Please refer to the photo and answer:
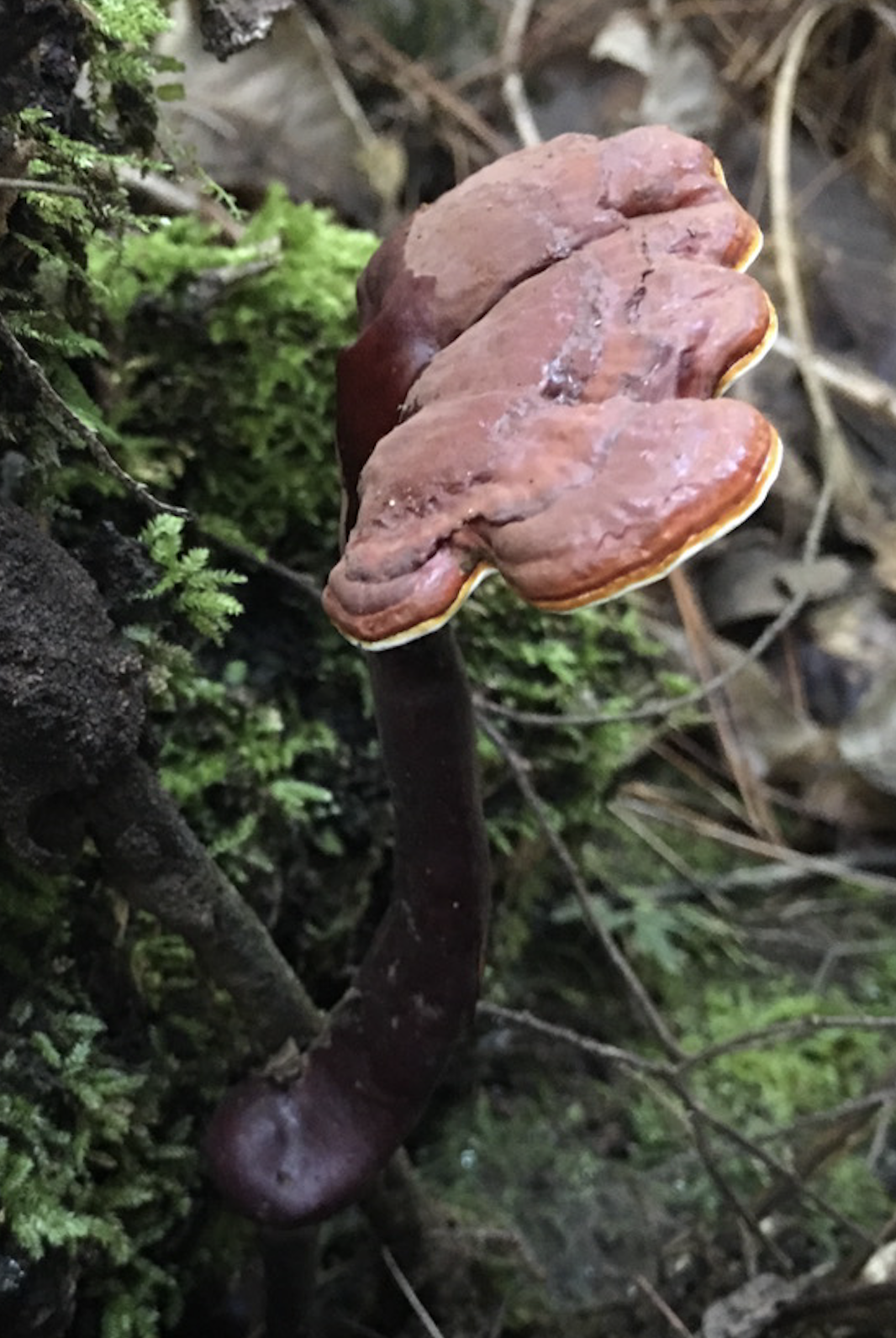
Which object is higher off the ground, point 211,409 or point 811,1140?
point 211,409

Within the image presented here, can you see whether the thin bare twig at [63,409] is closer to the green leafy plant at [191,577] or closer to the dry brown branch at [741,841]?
the green leafy plant at [191,577]

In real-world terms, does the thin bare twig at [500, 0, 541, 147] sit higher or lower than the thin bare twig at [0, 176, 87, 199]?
lower

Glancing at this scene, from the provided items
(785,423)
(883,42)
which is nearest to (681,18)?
(883,42)

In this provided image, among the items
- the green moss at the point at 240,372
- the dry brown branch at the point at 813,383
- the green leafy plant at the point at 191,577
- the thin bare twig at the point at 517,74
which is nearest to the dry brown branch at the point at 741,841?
the dry brown branch at the point at 813,383

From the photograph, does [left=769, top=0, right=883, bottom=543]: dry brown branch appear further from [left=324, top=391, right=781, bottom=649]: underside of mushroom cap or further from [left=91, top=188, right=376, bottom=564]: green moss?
[left=324, top=391, right=781, bottom=649]: underside of mushroom cap

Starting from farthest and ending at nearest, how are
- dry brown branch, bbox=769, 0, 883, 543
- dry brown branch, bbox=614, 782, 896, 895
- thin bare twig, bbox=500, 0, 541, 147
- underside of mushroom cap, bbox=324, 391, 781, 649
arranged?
thin bare twig, bbox=500, 0, 541, 147 → dry brown branch, bbox=769, 0, 883, 543 → dry brown branch, bbox=614, 782, 896, 895 → underside of mushroom cap, bbox=324, 391, 781, 649

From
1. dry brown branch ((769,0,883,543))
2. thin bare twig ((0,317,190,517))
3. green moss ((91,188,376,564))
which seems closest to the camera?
thin bare twig ((0,317,190,517))

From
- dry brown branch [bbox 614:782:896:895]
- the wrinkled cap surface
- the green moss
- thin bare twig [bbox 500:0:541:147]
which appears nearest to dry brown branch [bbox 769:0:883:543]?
thin bare twig [bbox 500:0:541:147]

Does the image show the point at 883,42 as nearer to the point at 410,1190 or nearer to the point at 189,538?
the point at 189,538

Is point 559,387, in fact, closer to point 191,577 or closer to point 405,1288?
point 191,577
